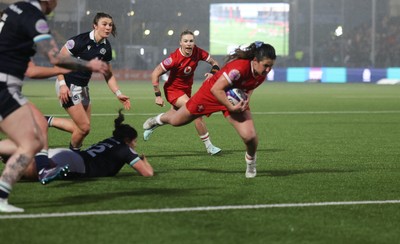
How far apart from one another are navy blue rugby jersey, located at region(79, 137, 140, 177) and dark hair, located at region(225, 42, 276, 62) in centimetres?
157

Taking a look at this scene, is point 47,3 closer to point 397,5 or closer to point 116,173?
point 116,173

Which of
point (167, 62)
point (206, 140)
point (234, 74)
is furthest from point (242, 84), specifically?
point (167, 62)

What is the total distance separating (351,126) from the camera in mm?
19625

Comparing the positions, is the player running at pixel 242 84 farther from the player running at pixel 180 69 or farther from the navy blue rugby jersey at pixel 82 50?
the player running at pixel 180 69

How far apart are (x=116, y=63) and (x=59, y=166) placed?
5285 centimetres

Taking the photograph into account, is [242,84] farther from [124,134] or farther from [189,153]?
[189,153]

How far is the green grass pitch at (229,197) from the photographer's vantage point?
6.84 meters

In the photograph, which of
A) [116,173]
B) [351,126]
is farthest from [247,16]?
[116,173]

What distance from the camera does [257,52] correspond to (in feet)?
32.6

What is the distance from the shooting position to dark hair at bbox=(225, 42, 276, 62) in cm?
988

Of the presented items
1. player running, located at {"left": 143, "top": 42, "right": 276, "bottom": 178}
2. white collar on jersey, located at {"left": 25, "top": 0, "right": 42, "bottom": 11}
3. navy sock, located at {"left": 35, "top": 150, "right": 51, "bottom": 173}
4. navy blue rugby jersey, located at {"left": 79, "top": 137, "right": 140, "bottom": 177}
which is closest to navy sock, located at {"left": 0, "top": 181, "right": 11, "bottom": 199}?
white collar on jersey, located at {"left": 25, "top": 0, "right": 42, "bottom": 11}

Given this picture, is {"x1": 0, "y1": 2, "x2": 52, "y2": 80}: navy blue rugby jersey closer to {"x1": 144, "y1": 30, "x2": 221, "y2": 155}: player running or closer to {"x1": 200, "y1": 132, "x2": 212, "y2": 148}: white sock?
{"x1": 200, "y1": 132, "x2": 212, "y2": 148}: white sock

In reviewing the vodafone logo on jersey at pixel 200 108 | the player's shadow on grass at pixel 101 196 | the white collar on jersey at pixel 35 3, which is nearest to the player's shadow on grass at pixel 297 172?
the vodafone logo on jersey at pixel 200 108

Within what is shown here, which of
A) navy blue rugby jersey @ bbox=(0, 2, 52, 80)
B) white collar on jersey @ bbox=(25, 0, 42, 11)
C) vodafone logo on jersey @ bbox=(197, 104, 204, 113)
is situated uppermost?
white collar on jersey @ bbox=(25, 0, 42, 11)
